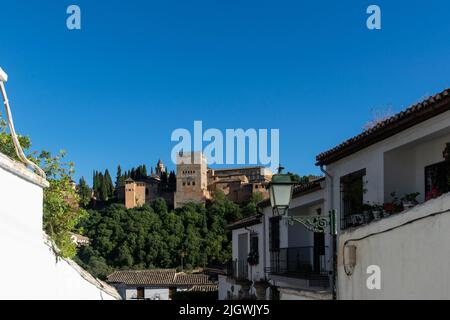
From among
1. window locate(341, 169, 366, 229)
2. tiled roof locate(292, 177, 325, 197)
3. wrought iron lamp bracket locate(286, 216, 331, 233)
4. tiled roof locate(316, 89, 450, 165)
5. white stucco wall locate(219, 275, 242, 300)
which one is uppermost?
tiled roof locate(316, 89, 450, 165)

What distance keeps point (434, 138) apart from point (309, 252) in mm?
6843

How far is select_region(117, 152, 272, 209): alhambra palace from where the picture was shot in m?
94.9

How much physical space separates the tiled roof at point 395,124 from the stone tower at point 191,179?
85.0m

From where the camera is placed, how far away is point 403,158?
952cm

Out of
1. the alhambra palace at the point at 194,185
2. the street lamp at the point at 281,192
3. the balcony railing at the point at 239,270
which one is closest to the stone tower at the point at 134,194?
the alhambra palace at the point at 194,185

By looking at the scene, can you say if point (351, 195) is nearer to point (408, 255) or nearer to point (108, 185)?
point (408, 255)

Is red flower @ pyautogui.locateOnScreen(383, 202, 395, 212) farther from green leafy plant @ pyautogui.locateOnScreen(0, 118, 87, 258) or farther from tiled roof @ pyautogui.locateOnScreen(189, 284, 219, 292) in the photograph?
tiled roof @ pyautogui.locateOnScreen(189, 284, 219, 292)

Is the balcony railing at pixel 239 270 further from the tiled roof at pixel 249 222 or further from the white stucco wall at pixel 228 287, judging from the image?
the tiled roof at pixel 249 222

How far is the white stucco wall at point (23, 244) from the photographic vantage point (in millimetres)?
3832

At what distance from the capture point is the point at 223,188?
9675 centimetres

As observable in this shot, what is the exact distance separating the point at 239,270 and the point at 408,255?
1742 centimetres

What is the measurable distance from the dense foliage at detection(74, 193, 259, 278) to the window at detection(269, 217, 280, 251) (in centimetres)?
4775

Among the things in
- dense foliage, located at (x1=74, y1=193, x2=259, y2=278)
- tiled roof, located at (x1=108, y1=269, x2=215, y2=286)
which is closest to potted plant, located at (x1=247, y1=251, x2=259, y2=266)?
tiled roof, located at (x1=108, y1=269, x2=215, y2=286)

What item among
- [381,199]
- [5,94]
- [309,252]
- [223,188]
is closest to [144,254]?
[223,188]
